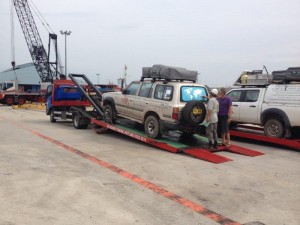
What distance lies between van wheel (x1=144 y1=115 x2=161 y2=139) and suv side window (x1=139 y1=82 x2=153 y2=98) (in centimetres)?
77

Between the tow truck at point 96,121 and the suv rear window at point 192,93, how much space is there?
132 cm

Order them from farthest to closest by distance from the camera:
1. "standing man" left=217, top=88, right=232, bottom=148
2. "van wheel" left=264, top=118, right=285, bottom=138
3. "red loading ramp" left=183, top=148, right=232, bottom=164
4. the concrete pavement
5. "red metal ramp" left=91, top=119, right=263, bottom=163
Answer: "van wheel" left=264, top=118, right=285, bottom=138 < "standing man" left=217, top=88, right=232, bottom=148 < "red metal ramp" left=91, top=119, right=263, bottom=163 < "red loading ramp" left=183, top=148, right=232, bottom=164 < the concrete pavement

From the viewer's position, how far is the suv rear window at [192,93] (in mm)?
9961

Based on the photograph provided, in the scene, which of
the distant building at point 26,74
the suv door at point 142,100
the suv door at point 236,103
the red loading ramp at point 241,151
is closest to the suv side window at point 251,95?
the suv door at point 236,103

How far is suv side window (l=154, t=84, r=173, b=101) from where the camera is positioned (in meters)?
9.99

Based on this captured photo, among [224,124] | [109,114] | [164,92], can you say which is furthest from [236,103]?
[109,114]

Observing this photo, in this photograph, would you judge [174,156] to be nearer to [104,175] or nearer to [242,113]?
[104,175]

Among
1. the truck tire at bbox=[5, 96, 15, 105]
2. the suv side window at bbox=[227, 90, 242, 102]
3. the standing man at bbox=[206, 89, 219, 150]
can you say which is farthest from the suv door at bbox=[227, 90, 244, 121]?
Answer: the truck tire at bbox=[5, 96, 15, 105]

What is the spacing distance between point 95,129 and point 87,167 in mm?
5680

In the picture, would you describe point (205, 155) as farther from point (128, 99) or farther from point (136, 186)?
point (128, 99)

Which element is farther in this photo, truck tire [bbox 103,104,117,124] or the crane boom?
the crane boom

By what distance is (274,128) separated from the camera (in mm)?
10555

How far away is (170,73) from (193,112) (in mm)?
1527

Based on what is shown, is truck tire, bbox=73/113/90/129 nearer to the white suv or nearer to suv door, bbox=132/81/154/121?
the white suv
